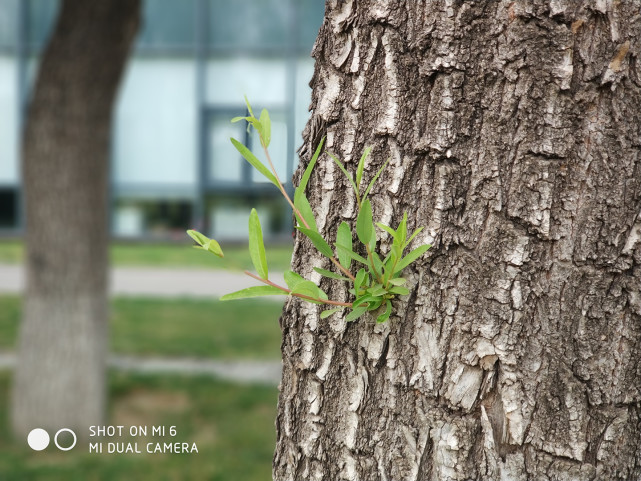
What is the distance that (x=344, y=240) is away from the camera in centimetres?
101

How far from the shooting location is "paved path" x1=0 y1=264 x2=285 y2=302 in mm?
10555

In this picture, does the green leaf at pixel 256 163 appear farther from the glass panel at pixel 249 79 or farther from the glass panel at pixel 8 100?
the glass panel at pixel 8 100

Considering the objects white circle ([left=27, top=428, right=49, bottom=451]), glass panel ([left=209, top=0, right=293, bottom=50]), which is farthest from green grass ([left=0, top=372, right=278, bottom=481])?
glass panel ([left=209, top=0, right=293, bottom=50])

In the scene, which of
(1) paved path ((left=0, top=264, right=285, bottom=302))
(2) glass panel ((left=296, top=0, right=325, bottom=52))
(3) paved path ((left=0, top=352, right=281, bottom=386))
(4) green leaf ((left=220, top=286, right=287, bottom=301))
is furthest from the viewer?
(2) glass panel ((left=296, top=0, right=325, bottom=52))

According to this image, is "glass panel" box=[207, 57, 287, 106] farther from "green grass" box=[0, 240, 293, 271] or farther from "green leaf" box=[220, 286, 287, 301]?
"green leaf" box=[220, 286, 287, 301]

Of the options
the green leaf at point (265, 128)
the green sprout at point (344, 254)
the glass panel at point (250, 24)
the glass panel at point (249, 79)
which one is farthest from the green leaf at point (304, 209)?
the glass panel at point (250, 24)

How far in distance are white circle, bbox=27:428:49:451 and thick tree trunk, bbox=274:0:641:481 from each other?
396cm

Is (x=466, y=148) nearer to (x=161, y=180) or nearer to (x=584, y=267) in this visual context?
(x=584, y=267)

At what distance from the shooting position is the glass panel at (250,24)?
13.7 meters

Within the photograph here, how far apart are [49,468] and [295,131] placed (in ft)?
12.0

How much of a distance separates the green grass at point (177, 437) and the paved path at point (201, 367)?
0.94 feet

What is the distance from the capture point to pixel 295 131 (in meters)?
1.31

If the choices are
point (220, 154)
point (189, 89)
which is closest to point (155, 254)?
point (220, 154)

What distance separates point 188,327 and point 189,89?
755 cm
